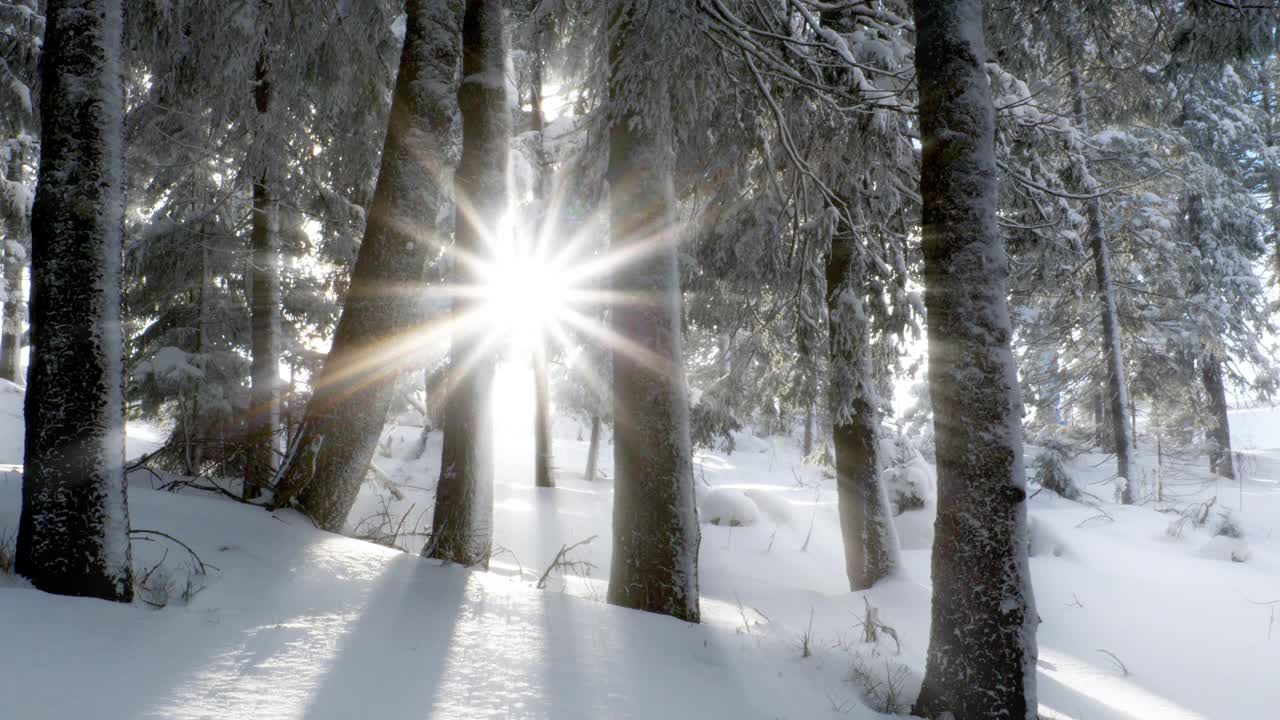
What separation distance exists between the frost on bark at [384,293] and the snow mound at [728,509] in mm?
7304

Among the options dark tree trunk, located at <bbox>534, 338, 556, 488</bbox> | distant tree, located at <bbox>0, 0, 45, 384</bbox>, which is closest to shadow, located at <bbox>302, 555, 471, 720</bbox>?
distant tree, located at <bbox>0, 0, 45, 384</bbox>

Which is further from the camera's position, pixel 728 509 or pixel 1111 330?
pixel 1111 330

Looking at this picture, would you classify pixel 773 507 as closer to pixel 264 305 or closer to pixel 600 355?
pixel 600 355

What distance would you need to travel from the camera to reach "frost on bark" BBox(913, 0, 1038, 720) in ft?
10.4

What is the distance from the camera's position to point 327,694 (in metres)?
2.36

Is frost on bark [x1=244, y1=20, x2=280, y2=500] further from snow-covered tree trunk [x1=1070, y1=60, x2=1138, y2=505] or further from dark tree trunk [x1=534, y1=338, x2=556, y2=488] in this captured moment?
snow-covered tree trunk [x1=1070, y1=60, x2=1138, y2=505]

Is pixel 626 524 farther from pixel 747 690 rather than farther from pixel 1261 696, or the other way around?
pixel 1261 696

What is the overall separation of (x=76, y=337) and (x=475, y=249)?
2647 millimetres

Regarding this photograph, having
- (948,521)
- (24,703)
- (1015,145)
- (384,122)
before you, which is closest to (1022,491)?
(948,521)

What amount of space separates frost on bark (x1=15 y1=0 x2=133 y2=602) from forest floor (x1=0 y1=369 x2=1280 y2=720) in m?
0.22

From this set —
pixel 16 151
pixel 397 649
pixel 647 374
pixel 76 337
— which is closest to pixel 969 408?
pixel 647 374

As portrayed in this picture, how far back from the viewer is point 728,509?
37.1 ft

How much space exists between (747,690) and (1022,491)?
5.54 ft

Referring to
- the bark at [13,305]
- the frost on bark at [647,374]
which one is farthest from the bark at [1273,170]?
the bark at [13,305]
